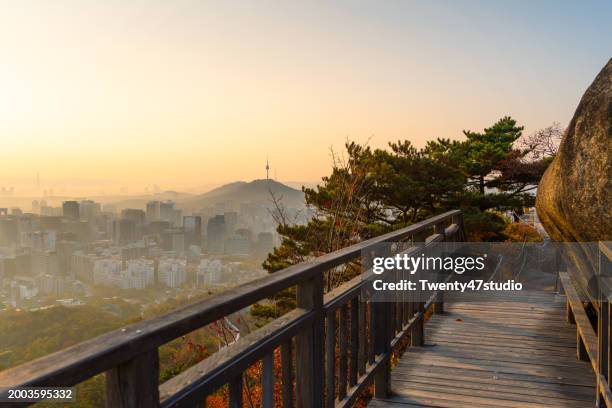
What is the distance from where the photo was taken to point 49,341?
30.6 metres

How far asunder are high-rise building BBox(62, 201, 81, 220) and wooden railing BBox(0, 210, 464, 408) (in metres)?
114

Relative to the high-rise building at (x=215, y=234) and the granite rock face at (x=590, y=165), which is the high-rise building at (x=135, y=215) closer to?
the high-rise building at (x=215, y=234)

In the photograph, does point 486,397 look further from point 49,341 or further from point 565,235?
point 49,341

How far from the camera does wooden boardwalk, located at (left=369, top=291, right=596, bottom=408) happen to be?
12.5 ft

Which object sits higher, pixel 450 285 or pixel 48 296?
pixel 450 285

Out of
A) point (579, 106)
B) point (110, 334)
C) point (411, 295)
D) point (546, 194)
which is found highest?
point (579, 106)

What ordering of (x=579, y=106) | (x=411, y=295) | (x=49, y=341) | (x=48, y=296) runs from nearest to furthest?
(x=579, y=106) → (x=411, y=295) → (x=49, y=341) → (x=48, y=296)

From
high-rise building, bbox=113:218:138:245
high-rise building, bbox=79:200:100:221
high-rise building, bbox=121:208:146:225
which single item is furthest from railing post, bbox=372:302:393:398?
high-rise building, bbox=79:200:100:221

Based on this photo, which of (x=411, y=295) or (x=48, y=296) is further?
(x=48, y=296)

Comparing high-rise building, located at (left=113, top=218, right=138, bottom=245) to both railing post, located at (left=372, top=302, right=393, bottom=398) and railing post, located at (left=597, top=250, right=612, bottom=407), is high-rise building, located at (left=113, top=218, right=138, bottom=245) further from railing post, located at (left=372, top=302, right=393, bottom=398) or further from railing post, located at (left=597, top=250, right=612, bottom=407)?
railing post, located at (left=597, top=250, right=612, bottom=407)

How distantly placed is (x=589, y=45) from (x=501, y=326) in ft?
31.2

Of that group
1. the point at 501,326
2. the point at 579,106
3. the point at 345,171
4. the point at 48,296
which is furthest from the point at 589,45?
the point at 48,296

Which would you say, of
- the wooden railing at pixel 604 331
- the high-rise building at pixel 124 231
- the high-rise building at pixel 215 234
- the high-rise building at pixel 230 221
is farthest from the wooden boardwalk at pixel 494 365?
the high-rise building at pixel 124 231

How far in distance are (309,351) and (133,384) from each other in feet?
4.30
